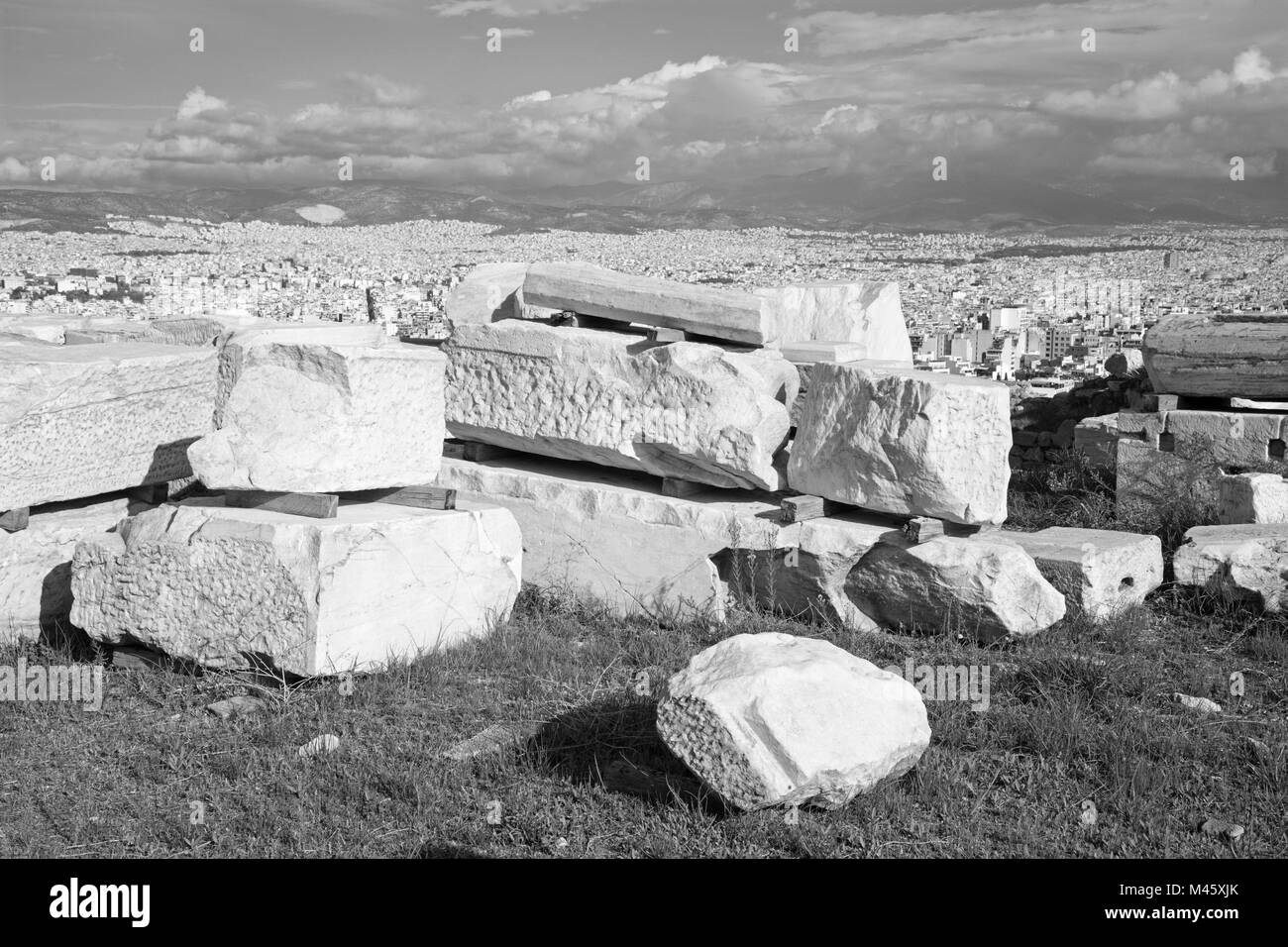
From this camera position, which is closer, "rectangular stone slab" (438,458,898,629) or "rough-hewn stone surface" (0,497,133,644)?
"rough-hewn stone surface" (0,497,133,644)

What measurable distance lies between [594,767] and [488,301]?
4.05 metres

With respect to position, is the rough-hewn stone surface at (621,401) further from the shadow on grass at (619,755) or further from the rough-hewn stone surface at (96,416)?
the shadow on grass at (619,755)

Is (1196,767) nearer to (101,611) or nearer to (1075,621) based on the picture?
(1075,621)

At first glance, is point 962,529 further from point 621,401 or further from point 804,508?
point 621,401

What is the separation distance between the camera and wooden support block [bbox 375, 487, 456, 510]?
5.81 m

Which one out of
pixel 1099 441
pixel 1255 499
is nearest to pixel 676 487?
pixel 1255 499

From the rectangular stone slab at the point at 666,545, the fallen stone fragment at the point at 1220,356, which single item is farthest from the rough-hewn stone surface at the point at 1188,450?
the rectangular stone slab at the point at 666,545

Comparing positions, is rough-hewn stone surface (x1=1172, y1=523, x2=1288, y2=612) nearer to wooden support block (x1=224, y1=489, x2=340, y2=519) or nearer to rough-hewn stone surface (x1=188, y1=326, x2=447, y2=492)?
rough-hewn stone surface (x1=188, y1=326, x2=447, y2=492)

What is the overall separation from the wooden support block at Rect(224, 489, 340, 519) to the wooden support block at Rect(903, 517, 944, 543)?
8.96 feet

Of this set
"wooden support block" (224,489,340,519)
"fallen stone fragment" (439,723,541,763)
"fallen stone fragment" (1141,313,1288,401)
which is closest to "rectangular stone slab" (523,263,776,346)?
"wooden support block" (224,489,340,519)

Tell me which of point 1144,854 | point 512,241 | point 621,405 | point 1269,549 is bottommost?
point 1144,854

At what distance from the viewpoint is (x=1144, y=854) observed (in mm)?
3693

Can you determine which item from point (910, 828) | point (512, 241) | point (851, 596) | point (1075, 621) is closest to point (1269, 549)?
point (1075, 621)

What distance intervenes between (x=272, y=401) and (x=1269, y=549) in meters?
5.01
